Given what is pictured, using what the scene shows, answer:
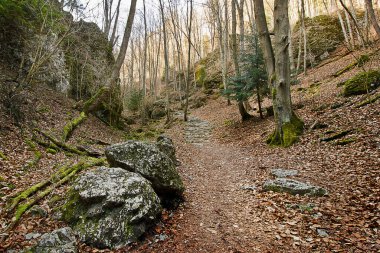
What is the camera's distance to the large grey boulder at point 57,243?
3.12 metres

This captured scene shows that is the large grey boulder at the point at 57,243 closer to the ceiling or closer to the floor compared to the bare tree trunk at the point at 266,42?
closer to the floor

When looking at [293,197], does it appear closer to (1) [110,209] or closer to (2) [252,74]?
(1) [110,209]

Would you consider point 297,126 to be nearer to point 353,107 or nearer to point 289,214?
point 353,107

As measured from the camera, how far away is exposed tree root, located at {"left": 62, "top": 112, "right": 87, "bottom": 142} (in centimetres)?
845

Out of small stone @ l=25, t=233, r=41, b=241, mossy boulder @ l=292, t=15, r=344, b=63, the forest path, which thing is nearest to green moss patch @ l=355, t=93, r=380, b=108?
the forest path

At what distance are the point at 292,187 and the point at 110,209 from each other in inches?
145

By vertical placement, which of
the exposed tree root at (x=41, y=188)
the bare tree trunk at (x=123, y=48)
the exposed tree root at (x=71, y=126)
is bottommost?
the exposed tree root at (x=41, y=188)

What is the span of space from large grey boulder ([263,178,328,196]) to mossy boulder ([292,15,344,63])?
17.6 metres

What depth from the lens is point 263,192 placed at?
210 inches

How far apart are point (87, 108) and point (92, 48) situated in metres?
5.42

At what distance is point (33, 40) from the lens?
9.73m

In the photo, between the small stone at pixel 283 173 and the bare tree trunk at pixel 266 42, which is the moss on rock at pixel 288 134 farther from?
the small stone at pixel 283 173

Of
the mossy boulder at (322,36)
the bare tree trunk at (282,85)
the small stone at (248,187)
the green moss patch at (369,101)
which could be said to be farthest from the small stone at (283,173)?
the mossy boulder at (322,36)

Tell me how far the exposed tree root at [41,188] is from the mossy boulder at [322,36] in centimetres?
1985
